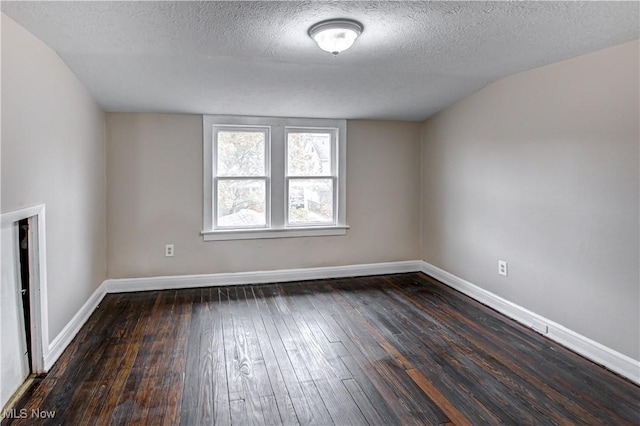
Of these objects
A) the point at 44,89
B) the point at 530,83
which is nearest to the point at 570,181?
the point at 530,83

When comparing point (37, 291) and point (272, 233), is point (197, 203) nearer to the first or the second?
point (272, 233)

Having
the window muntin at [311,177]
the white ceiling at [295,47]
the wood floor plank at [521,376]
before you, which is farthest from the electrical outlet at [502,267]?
the window muntin at [311,177]

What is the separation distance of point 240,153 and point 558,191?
308cm

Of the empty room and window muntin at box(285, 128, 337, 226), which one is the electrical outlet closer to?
the empty room

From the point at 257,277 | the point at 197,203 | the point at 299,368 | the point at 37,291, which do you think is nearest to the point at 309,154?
the point at 197,203

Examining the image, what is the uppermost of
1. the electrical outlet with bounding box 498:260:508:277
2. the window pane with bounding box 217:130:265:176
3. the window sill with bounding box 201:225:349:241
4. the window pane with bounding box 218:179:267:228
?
the window pane with bounding box 217:130:265:176

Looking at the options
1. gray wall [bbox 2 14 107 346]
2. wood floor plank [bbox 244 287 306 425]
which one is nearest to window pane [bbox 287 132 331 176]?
wood floor plank [bbox 244 287 306 425]

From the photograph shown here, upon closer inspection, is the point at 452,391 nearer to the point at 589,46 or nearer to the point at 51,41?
the point at 589,46

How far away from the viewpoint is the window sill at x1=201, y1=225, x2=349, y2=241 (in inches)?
172

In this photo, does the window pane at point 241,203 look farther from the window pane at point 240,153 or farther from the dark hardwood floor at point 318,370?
the dark hardwood floor at point 318,370

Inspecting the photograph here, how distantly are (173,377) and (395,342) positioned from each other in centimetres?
155

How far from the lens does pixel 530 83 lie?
321cm

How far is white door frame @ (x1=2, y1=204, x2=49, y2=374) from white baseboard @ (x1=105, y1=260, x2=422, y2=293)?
1.68 metres

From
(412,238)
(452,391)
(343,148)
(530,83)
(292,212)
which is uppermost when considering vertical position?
(530,83)
